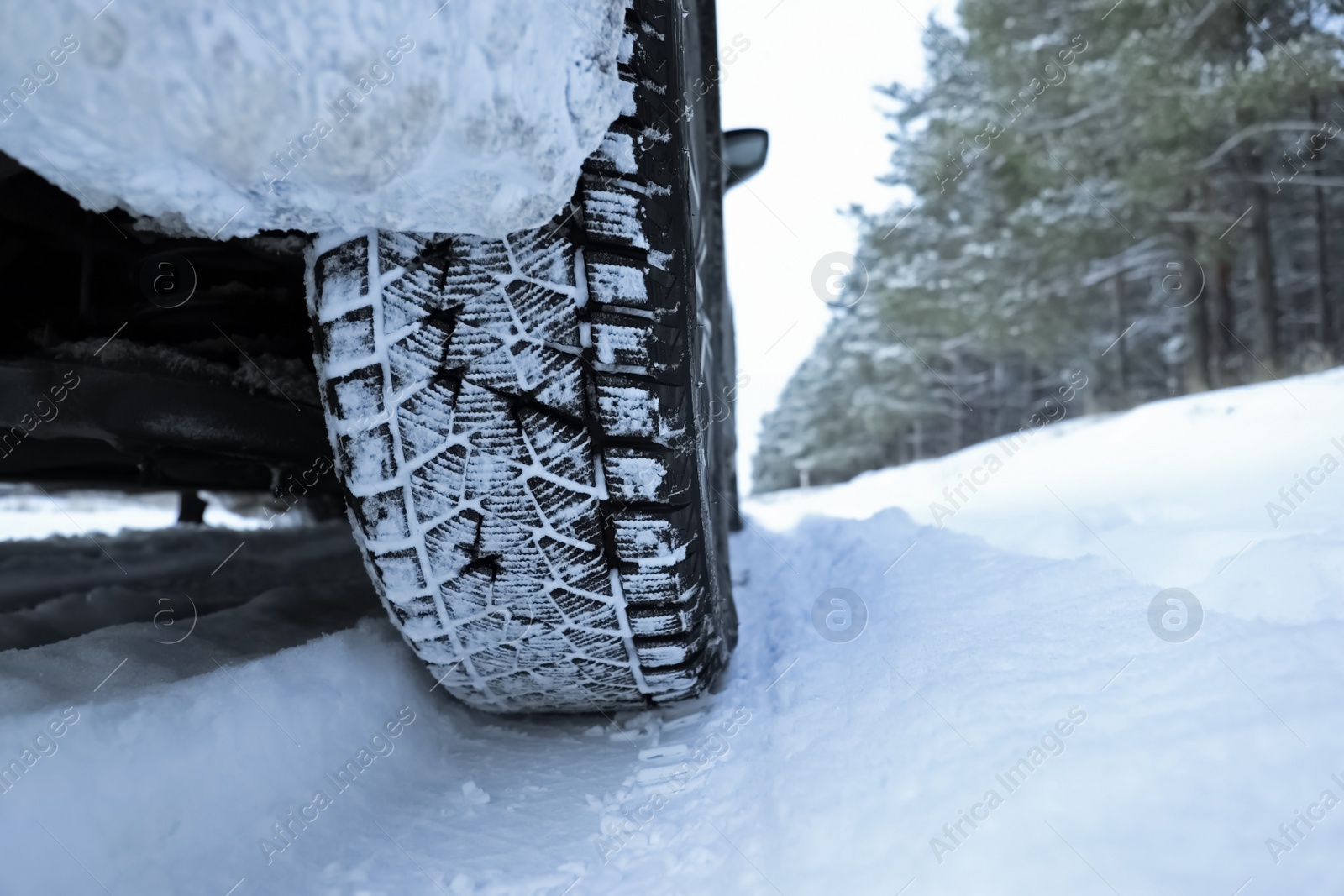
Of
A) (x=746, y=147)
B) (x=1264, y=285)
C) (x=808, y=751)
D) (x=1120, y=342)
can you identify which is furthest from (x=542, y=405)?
(x=1120, y=342)

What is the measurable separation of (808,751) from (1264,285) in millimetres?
9159

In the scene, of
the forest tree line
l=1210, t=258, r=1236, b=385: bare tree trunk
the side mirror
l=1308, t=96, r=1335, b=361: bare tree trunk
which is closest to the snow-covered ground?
the side mirror

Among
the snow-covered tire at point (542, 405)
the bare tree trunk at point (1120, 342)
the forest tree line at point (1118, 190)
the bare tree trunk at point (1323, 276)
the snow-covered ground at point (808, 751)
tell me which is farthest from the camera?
the bare tree trunk at point (1120, 342)

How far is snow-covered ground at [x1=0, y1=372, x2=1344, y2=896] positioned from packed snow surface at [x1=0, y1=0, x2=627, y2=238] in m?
0.58

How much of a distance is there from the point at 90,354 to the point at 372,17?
747 mm

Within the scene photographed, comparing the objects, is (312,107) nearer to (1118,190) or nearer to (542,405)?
(542,405)

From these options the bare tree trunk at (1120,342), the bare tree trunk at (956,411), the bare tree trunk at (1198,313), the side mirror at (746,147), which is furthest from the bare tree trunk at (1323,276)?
the side mirror at (746,147)

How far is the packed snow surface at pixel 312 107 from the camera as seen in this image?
19.7 inches

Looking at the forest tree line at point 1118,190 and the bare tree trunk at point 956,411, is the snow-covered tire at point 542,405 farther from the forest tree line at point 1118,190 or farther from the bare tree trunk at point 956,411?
the bare tree trunk at point 956,411

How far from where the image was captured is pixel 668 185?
2.79ft

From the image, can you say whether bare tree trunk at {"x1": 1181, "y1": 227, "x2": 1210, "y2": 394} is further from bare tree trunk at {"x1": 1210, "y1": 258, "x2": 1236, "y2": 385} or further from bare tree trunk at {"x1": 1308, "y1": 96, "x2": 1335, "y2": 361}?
bare tree trunk at {"x1": 1308, "y1": 96, "x2": 1335, "y2": 361}

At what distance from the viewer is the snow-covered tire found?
792 mm

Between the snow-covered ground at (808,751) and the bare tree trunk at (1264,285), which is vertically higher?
the bare tree trunk at (1264,285)

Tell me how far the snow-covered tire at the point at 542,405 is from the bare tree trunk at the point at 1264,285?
27.7 ft
